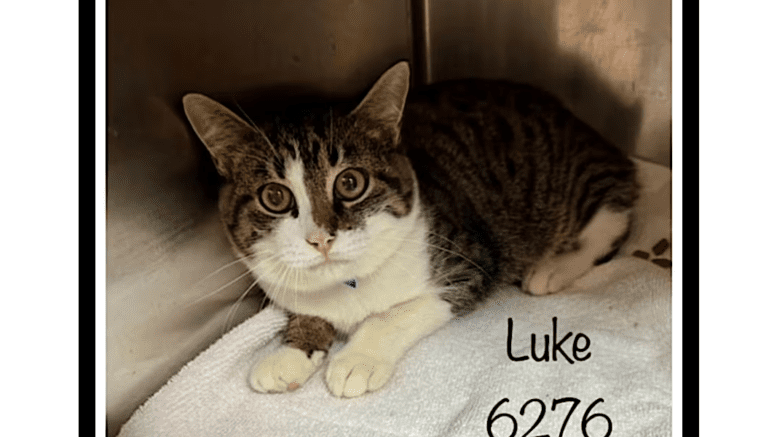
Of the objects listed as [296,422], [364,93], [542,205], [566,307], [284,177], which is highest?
[364,93]

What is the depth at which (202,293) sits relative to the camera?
85 centimetres

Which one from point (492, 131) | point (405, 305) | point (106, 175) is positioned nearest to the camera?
point (106, 175)

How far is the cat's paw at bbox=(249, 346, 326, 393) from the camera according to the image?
33.4 inches

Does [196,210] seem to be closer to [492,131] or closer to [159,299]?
[159,299]

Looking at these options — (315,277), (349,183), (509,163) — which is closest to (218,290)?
(315,277)

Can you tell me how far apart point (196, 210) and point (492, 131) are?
53 centimetres

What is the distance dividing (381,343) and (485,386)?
166 mm

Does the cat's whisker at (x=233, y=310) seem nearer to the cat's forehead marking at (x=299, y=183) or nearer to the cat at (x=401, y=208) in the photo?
the cat at (x=401, y=208)

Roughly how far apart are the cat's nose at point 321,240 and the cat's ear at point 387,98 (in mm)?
191

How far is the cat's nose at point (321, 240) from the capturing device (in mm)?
776
